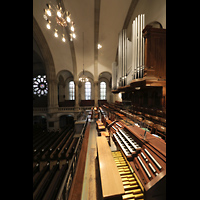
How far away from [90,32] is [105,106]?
6.91 meters

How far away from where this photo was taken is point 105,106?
27.9 ft

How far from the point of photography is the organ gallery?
1648 mm

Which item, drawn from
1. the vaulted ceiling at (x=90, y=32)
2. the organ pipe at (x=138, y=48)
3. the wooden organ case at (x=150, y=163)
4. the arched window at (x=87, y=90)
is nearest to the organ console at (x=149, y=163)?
the wooden organ case at (x=150, y=163)

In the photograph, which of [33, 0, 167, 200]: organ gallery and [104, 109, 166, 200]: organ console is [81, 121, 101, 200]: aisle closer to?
[33, 0, 167, 200]: organ gallery

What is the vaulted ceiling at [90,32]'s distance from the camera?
686cm

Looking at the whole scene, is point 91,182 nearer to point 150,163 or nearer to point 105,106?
point 150,163

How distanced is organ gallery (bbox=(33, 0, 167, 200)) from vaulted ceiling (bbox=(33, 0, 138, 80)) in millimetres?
66

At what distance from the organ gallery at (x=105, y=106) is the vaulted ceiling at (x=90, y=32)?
2.6 inches

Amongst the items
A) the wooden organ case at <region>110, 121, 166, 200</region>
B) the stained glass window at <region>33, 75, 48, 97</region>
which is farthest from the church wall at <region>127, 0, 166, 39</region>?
the stained glass window at <region>33, 75, 48, 97</region>
